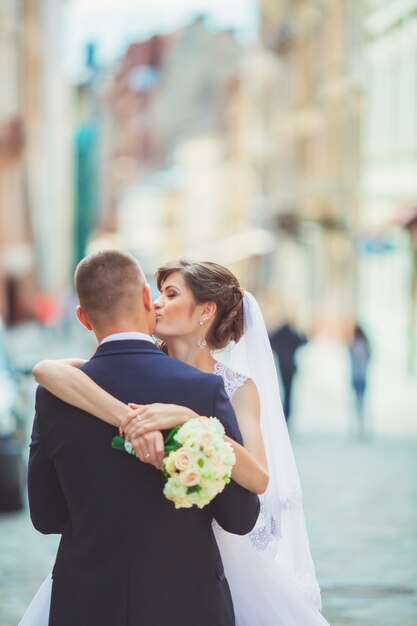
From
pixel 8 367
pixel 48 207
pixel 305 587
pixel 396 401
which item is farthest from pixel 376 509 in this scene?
pixel 48 207

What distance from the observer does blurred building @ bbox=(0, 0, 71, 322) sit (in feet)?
165

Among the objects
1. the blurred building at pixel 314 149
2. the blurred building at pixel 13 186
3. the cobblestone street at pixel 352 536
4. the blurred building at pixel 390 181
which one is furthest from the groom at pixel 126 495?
the blurred building at pixel 13 186

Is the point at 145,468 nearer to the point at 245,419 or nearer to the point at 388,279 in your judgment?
the point at 245,419

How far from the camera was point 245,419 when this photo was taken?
3988mm

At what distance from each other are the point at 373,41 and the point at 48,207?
2823cm

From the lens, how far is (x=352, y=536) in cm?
1077

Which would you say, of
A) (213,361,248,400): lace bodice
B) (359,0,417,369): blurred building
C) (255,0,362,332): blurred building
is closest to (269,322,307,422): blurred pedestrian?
(359,0,417,369): blurred building

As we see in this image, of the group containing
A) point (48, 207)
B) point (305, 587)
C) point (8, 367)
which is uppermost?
point (305, 587)

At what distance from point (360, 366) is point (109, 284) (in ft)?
52.3

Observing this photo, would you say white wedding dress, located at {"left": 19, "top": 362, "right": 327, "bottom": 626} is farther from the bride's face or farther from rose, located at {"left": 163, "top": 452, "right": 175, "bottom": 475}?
rose, located at {"left": 163, "top": 452, "right": 175, "bottom": 475}

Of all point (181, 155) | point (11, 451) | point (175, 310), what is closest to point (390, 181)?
point (11, 451)

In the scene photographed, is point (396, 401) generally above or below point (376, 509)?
below

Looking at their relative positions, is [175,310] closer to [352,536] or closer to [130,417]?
[130,417]

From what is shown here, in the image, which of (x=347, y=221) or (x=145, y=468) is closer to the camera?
(x=145, y=468)
